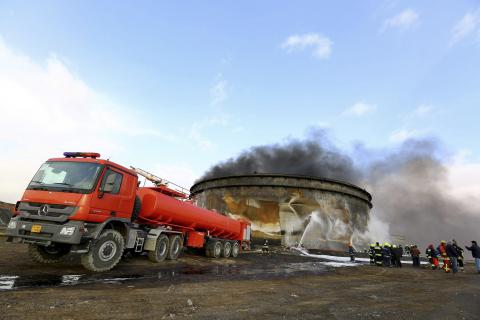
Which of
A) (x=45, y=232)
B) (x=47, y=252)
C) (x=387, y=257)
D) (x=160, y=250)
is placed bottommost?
(x=47, y=252)

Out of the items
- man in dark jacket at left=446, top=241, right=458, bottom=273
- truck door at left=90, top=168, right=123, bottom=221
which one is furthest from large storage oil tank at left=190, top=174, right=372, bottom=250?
truck door at left=90, top=168, right=123, bottom=221

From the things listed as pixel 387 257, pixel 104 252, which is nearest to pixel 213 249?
pixel 104 252

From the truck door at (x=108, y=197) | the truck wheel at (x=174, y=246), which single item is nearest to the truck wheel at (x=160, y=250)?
the truck wheel at (x=174, y=246)

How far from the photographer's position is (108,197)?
8.34 metres

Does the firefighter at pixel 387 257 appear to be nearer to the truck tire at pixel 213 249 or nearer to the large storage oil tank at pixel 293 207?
the large storage oil tank at pixel 293 207

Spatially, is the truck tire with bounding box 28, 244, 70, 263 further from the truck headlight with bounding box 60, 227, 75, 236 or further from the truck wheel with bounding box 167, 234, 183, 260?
the truck wheel with bounding box 167, 234, 183, 260

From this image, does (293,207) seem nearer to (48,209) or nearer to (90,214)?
(90,214)

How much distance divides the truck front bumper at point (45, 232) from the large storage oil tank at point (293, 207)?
22.5 metres

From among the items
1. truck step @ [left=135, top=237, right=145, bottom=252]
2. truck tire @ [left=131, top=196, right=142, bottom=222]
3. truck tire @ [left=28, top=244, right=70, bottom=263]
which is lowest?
truck tire @ [left=28, top=244, right=70, bottom=263]

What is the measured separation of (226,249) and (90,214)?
974 cm

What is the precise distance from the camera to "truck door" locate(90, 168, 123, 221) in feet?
26.0

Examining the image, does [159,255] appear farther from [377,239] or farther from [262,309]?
[377,239]

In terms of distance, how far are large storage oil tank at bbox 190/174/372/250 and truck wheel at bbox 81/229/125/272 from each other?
21076 millimetres

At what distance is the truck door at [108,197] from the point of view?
7.91 meters
